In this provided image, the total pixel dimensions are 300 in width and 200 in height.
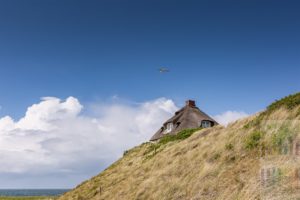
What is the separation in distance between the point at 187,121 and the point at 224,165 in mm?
31212

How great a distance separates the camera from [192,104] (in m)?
56.8

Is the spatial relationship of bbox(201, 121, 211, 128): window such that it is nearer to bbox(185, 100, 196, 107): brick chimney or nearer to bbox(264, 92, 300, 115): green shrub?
bbox(185, 100, 196, 107): brick chimney

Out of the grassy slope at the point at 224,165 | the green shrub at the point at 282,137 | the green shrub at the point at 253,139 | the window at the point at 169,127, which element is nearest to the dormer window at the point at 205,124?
the window at the point at 169,127

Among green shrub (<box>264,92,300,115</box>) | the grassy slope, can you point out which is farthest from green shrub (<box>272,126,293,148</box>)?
green shrub (<box>264,92,300,115</box>)

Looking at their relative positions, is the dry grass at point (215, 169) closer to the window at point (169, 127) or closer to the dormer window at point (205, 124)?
the dormer window at point (205, 124)

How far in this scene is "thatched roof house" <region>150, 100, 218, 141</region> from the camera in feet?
170

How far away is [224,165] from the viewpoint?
21.2m

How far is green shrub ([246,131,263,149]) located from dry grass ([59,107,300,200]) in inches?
7.3

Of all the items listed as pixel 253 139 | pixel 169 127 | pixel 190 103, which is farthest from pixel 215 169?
pixel 190 103

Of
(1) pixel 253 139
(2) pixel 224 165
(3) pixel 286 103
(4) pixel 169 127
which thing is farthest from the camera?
(4) pixel 169 127

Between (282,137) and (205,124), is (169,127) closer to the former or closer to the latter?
(205,124)

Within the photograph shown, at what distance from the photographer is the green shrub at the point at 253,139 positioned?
69.4 feet

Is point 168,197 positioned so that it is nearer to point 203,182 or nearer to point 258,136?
point 203,182

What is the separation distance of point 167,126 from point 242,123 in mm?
29774
